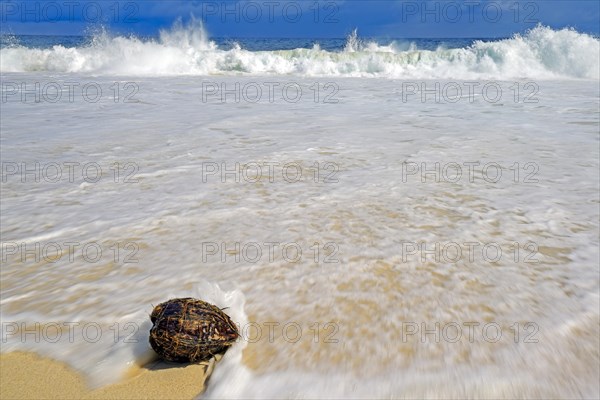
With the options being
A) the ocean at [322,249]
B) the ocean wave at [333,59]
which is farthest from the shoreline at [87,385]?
the ocean wave at [333,59]

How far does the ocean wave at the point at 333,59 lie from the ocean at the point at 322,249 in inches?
620

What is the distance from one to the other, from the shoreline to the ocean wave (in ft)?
73.1

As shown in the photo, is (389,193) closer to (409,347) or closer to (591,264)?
(591,264)

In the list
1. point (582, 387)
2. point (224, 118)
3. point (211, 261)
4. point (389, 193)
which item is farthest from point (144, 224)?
point (224, 118)

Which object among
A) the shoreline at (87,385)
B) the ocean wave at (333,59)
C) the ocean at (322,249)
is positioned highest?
the ocean wave at (333,59)

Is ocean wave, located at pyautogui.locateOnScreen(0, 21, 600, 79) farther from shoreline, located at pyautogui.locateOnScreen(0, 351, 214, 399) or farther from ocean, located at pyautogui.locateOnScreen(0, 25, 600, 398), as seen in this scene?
shoreline, located at pyautogui.locateOnScreen(0, 351, 214, 399)

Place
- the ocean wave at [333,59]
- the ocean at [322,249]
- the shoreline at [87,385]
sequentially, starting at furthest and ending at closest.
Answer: the ocean wave at [333,59] < the ocean at [322,249] < the shoreline at [87,385]

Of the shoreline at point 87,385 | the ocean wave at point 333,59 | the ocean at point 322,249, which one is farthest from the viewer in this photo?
the ocean wave at point 333,59

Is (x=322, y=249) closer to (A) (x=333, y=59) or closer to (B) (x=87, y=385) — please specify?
(B) (x=87, y=385)

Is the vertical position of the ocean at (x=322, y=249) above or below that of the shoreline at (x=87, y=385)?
above

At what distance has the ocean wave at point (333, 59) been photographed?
2259 centimetres

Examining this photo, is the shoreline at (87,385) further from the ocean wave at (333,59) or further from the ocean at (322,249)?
the ocean wave at (333,59)

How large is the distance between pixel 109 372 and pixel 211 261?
1182mm

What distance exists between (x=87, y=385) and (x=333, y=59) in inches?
1097
